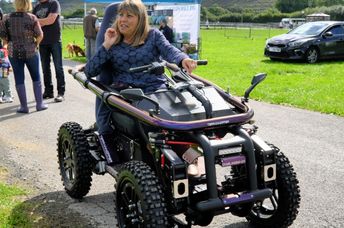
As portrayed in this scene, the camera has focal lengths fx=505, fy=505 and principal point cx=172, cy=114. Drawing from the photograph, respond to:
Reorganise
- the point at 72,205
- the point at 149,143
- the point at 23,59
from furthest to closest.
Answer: the point at 23,59 → the point at 72,205 → the point at 149,143

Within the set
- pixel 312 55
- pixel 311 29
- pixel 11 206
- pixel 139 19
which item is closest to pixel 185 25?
pixel 312 55

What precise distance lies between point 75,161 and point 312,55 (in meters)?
14.3

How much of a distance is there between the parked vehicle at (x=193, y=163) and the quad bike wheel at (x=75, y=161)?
1.41 feet

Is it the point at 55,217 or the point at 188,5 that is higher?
the point at 188,5

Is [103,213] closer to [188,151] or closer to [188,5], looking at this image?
[188,151]

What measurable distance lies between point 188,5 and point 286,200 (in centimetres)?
1382

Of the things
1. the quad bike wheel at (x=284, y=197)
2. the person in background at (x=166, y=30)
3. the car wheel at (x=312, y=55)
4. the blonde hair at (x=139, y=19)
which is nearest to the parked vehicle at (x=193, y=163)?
the quad bike wheel at (x=284, y=197)

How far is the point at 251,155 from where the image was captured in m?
3.46

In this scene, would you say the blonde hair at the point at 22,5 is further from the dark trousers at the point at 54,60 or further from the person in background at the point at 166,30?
the person in background at the point at 166,30

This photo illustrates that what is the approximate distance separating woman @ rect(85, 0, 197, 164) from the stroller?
29 cm

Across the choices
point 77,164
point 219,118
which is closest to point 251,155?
point 219,118

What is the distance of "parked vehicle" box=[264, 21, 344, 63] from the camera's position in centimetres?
1716

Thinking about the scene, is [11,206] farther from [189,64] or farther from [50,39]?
[50,39]

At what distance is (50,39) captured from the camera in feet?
31.4
